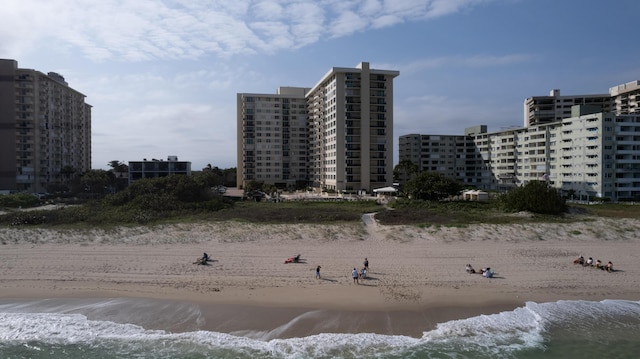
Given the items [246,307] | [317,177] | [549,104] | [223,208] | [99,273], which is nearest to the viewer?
[246,307]

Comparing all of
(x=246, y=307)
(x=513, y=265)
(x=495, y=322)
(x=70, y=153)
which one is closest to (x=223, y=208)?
(x=246, y=307)

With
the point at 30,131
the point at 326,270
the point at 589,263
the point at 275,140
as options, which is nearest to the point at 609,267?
the point at 589,263

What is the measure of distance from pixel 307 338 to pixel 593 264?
65.6 feet

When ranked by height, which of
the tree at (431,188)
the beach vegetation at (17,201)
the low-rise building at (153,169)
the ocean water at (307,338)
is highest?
the low-rise building at (153,169)

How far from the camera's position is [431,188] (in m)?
54.6

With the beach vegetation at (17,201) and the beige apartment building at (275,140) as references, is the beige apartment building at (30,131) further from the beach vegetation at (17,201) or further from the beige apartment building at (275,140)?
the beige apartment building at (275,140)

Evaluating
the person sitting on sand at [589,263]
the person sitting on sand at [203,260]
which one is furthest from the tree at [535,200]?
the person sitting on sand at [203,260]

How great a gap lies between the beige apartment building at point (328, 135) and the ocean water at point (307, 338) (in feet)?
188

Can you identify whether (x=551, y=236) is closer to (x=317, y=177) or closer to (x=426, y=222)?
(x=426, y=222)

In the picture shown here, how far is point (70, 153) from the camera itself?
97750 mm

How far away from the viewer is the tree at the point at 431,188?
179 feet

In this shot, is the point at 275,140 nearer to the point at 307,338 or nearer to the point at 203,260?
the point at 203,260

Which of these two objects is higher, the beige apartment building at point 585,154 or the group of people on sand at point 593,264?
the beige apartment building at point 585,154

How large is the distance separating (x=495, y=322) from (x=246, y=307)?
11359 millimetres
